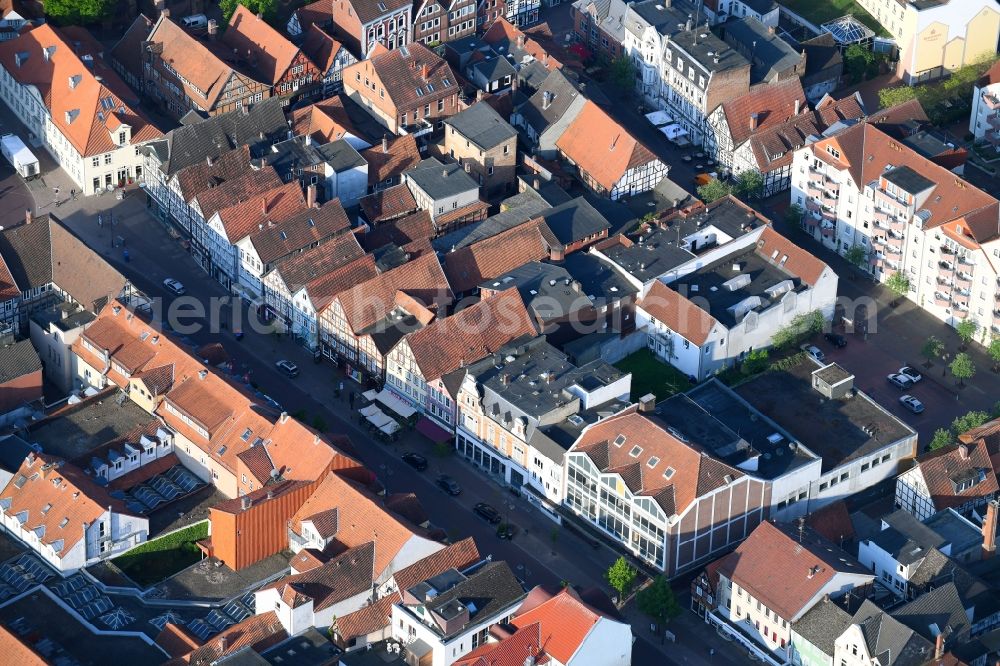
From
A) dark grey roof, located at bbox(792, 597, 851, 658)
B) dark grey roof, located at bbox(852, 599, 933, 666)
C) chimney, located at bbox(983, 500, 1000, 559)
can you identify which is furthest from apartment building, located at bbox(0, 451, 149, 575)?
chimney, located at bbox(983, 500, 1000, 559)

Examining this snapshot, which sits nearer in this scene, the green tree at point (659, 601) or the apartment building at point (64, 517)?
the green tree at point (659, 601)

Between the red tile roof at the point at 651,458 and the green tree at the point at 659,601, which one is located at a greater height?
the red tile roof at the point at 651,458

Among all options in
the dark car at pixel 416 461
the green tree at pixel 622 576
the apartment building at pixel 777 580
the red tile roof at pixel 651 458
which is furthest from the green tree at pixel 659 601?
the dark car at pixel 416 461

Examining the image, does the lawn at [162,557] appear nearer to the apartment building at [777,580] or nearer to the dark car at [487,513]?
the dark car at [487,513]

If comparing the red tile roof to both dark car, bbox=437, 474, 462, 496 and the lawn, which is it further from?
the lawn

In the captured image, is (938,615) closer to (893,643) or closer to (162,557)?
(893,643)

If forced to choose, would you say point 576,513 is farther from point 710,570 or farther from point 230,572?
point 230,572
